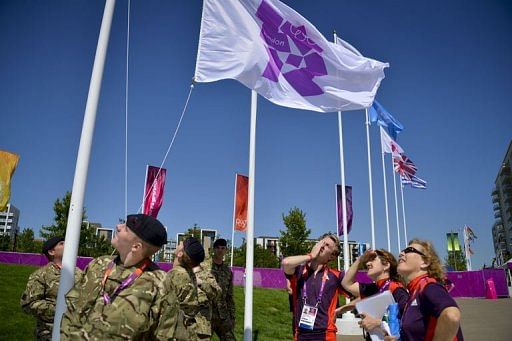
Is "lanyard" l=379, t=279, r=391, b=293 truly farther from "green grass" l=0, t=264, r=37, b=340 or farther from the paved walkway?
"green grass" l=0, t=264, r=37, b=340

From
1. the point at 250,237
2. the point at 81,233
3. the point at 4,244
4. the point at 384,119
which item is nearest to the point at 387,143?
the point at 384,119

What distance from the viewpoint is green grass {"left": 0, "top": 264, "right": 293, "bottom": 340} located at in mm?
9516

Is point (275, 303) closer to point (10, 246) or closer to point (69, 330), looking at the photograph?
A: point (69, 330)

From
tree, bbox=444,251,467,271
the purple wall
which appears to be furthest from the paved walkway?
tree, bbox=444,251,467,271

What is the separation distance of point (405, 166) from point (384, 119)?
166 inches

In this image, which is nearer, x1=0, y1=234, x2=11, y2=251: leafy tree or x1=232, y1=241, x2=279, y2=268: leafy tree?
x1=232, y1=241, x2=279, y2=268: leafy tree

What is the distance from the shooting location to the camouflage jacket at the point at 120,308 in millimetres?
2623

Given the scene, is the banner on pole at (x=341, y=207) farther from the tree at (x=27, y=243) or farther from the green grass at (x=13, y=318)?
the tree at (x=27, y=243)

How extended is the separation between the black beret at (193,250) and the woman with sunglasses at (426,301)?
8.91 ft

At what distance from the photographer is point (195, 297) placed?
16.1 feet

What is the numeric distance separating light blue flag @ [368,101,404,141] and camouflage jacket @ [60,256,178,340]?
51.3 ft

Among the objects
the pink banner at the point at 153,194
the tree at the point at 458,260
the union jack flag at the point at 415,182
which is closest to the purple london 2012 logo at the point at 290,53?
the pink banner at the point at 153,194

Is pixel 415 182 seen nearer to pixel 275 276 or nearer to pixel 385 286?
pixel 275 276

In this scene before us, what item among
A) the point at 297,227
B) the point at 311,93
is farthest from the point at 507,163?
the point at 311,93
